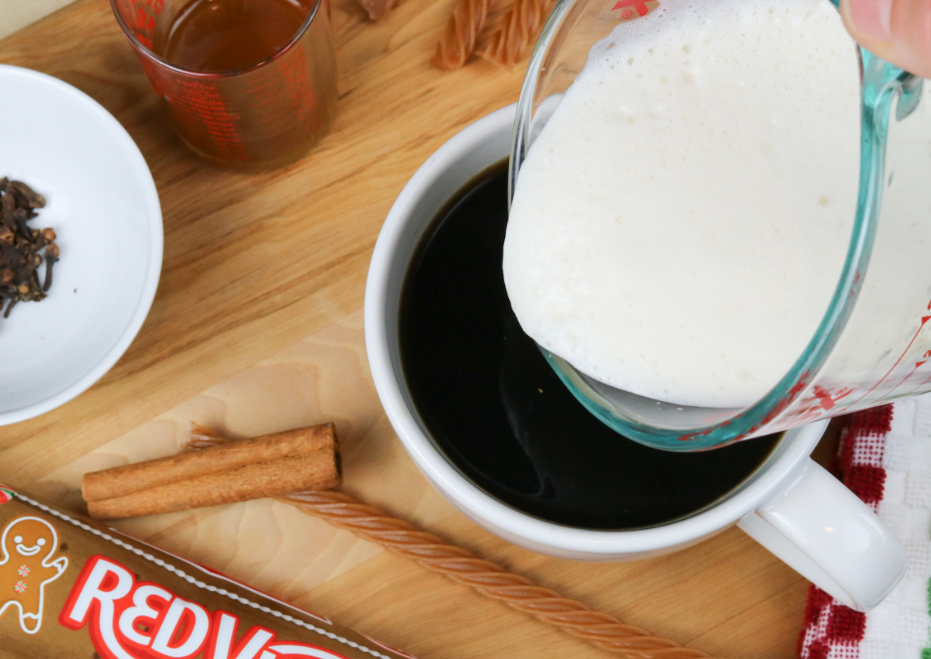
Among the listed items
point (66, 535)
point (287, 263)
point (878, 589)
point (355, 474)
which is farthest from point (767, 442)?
point (66, 535)

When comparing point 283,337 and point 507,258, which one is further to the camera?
point 283,337

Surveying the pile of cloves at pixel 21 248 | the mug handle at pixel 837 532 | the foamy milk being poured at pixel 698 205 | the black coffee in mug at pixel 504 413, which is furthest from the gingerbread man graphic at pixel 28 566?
the mug handle at pixel 837 532

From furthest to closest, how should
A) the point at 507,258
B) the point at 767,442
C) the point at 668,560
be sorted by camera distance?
the point at 668,560, the point at 767,442, the point at 507,258

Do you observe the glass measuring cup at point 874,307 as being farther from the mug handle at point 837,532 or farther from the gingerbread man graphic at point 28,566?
the gingerbread man graphic at point 28,566

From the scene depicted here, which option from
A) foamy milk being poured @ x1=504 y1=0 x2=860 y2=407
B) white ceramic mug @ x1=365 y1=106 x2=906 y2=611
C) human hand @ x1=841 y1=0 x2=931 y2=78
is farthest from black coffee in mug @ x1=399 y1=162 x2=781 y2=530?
human hand @ x1=841 y1=0 x2=931 y2=78

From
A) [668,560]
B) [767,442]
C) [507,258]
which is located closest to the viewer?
[507,258]

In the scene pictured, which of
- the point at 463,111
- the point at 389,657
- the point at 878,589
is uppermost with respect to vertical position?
the point at 463,111

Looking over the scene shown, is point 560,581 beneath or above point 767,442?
beneath

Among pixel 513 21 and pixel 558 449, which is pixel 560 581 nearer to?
pixel 558 449
